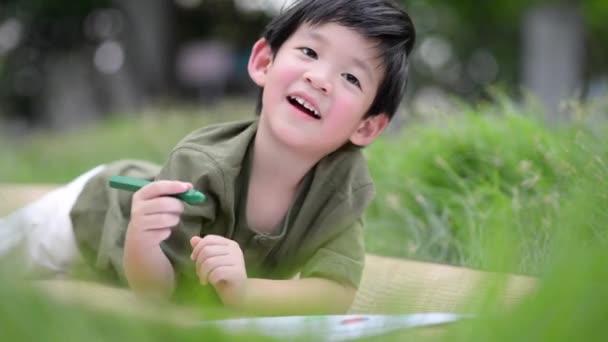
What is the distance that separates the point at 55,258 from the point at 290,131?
28.9 inches

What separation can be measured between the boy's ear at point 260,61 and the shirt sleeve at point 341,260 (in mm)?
383

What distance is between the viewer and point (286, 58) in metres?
1.41

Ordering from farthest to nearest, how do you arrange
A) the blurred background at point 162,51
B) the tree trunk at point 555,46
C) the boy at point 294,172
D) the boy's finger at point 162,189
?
the blurred background at point 162,51, the tree trunk at point 555,46, the boy at point 294,172, the boy's finger at point 162,189

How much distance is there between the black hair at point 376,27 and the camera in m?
1.43

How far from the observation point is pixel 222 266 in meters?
1.22

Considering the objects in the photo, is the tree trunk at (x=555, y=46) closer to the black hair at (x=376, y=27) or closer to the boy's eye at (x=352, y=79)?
the black hair at (x=376, y=27)

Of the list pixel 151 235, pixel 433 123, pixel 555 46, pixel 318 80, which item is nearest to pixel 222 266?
pixel 151 235

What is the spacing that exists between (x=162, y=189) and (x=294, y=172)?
1.13 feet

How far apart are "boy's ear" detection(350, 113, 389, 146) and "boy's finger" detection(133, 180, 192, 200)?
0.45 m

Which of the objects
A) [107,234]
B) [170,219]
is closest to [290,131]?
[170,219]

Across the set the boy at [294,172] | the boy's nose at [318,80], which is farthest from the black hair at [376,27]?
the boy's nose at [318,80]

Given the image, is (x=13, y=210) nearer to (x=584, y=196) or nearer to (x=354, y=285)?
(x=354, y=285)

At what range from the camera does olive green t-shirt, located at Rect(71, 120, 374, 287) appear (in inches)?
53.7

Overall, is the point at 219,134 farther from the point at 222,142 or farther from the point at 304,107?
the point at 304,107
